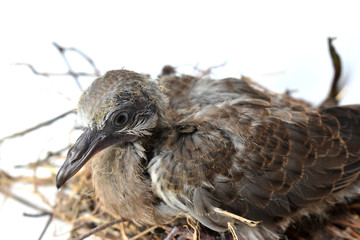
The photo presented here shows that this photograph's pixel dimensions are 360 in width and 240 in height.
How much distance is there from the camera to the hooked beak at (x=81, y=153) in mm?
1077

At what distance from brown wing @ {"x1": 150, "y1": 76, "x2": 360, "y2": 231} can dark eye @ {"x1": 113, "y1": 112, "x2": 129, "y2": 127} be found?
134 mm

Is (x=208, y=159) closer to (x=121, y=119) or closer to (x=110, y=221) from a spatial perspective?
(x=121, y=119)

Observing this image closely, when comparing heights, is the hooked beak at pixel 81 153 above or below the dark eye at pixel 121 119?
below

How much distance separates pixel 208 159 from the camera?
113 centimetres

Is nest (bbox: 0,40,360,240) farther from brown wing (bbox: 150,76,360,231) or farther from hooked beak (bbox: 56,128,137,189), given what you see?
hooked beak (bbox: 56,128,137,189)

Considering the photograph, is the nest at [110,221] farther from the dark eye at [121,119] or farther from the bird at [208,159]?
the dark eye at [121,119]

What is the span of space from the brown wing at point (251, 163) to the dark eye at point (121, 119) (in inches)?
5.3

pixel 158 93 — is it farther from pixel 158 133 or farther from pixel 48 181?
pixel 48 181

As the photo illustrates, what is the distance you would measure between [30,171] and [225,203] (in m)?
1.05

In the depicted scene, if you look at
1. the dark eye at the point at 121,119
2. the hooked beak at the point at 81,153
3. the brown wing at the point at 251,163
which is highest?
the dark eye at the point at 121,119

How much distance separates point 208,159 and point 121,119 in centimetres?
25

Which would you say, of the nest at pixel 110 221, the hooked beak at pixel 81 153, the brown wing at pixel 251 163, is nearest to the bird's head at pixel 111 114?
the hooked beak at pixel 81 153

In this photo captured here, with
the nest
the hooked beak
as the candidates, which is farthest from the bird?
the nest

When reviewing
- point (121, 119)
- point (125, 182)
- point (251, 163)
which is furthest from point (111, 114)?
point (251, 163)
